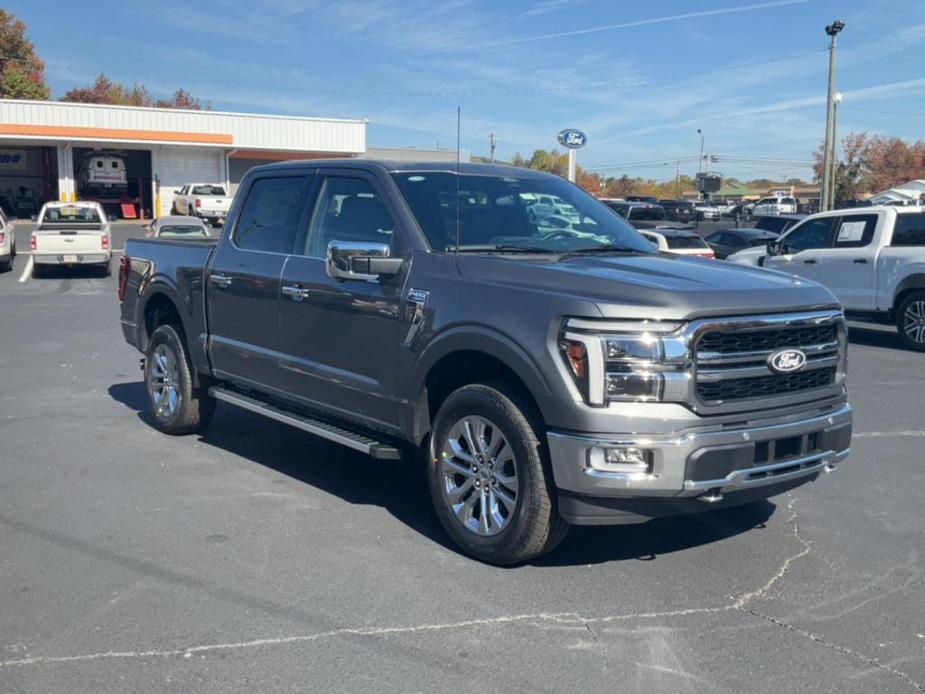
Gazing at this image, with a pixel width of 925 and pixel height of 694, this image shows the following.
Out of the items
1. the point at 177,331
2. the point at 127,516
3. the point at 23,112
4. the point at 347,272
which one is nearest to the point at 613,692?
the point at 347,272

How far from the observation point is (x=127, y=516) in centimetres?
580

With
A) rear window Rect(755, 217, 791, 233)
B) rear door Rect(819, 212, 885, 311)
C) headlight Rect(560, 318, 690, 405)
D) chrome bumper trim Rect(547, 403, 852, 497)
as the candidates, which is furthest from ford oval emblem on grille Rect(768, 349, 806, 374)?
rear window Rect(755, 217, 791, 233)

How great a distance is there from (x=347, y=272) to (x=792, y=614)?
116 inches

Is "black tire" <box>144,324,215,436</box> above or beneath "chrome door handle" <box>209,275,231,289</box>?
beneath

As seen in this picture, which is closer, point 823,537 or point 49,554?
point 49,554

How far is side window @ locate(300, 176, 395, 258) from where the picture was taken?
234 inches

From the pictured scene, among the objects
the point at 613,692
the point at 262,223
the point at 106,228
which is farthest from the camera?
the point at 106,228

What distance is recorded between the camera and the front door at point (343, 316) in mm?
5621

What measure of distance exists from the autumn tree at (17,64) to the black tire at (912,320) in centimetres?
6157

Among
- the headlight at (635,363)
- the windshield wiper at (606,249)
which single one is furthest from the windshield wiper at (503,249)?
the headlight at (635,363)

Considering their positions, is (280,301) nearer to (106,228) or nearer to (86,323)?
(86,323)

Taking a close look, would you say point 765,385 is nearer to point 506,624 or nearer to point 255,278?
point 506,624

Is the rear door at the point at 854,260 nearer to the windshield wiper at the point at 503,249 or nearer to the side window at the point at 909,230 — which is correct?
the side window at the point at 909,230

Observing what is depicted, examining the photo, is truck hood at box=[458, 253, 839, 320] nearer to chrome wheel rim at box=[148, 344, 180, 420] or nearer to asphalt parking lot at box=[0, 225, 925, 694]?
asphalt parking lot at box=[0, 225, 925, 694]
